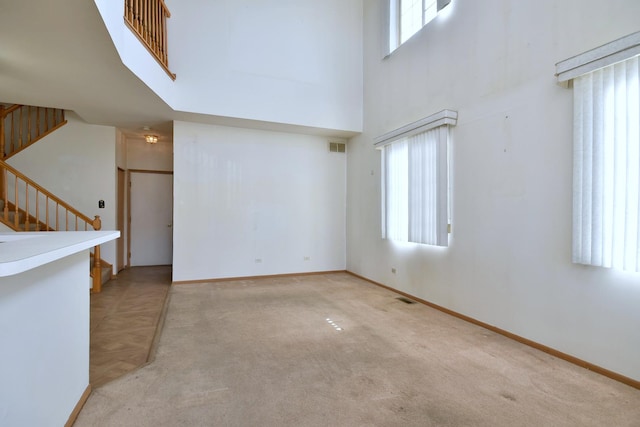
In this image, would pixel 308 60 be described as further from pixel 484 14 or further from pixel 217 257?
pixel 217 257

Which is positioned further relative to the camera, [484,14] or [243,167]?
[243,167]

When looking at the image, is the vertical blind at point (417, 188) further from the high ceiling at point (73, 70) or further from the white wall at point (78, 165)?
the white wall at point (78, 165)

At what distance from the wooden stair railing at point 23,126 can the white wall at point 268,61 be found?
9.32 feet

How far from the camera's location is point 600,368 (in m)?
2.52

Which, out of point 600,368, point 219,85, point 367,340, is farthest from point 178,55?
point 600,368

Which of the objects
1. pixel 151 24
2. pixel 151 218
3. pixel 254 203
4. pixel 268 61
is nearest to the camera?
pixel 151 24

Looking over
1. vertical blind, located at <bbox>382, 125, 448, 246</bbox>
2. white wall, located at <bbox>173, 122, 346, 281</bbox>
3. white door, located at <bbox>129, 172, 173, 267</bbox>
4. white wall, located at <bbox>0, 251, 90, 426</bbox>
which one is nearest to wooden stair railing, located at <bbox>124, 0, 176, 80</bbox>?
white wall, located at <bbox>173, 122, 346, 281</bbox>

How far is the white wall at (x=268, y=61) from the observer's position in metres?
5.01

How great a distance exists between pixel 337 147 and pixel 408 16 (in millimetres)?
2636

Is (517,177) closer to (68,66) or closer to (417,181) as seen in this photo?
(417,181)

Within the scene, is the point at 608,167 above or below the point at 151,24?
below

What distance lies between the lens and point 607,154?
8.04 feet

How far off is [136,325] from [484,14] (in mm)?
5301

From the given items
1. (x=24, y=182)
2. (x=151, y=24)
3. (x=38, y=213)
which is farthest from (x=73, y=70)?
(x=38, y=213)
